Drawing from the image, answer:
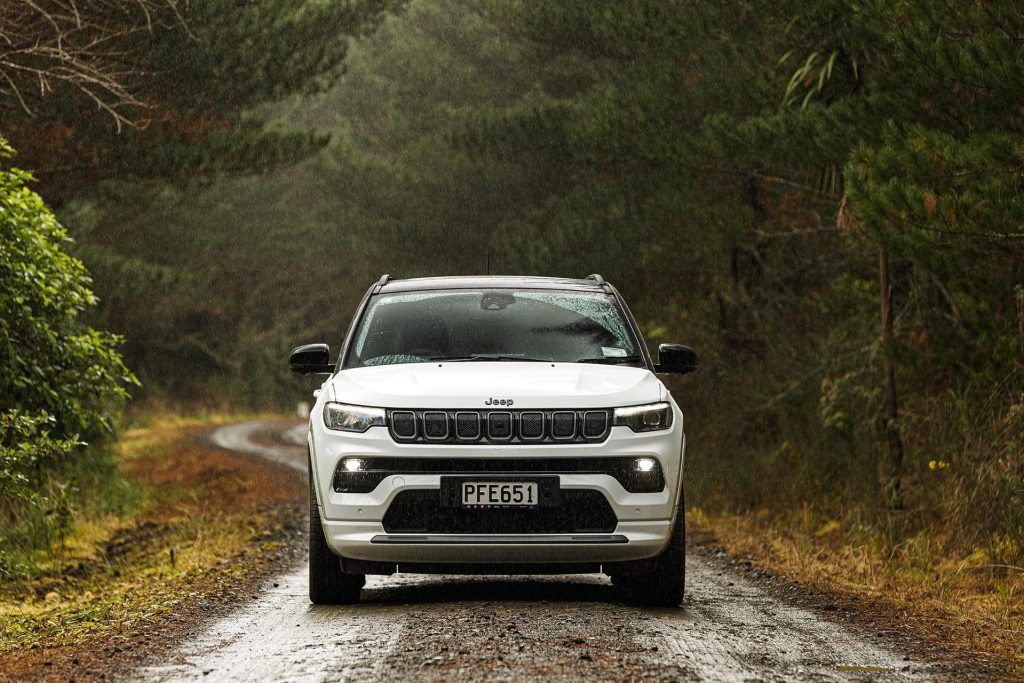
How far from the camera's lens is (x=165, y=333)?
5722cm

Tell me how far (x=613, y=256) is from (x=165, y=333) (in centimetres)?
3636

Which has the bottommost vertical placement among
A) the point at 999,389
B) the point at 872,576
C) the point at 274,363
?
the point at 274,363

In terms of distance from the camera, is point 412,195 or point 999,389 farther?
point 412,195

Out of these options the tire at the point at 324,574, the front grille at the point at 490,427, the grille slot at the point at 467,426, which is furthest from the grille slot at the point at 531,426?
the tire at the point at 324,574

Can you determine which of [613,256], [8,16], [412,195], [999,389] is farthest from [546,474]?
[412,195]

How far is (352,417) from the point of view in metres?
7.91

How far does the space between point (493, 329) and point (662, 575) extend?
1888mm

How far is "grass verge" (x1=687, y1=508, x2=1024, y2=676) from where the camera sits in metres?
7.88

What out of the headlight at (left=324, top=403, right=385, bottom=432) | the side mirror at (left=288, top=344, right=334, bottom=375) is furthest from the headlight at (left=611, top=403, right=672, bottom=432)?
the side mirror at (left=288, top=344, right=334, bottom=375)

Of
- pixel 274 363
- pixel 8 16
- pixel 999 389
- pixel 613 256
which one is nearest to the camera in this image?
pixel 999 389

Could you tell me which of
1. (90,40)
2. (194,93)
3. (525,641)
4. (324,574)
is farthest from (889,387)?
(194,93)

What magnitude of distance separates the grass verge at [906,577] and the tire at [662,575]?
1.26 meters

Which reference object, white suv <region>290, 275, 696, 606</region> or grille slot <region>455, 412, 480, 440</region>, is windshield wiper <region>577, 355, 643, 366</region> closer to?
white suv <region>290, 275, 696, 606</region>

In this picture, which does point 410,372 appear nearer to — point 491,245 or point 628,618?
point 628,618
